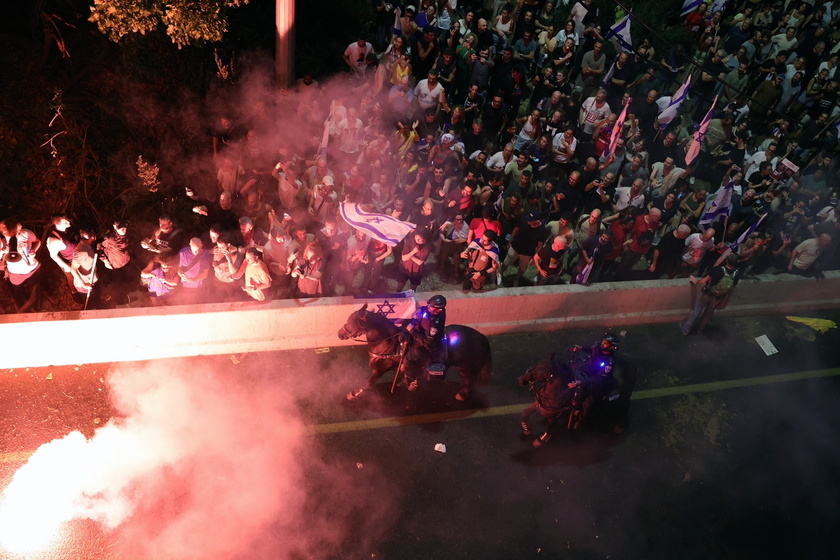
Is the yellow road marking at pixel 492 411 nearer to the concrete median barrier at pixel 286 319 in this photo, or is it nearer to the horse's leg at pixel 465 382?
the horse's leg at pixel 465 382

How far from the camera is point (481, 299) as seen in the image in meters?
9.57

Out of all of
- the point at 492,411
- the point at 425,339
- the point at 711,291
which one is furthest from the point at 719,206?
the point at 425,339

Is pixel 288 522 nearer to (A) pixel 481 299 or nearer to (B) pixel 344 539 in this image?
(B) pixel 344 539

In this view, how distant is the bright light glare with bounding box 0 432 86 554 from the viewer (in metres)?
6.79

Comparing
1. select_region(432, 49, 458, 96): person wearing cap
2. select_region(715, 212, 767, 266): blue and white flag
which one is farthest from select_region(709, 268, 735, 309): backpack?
select_region(432, 49, 458, 96): person wearing cap

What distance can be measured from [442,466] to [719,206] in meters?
7.43

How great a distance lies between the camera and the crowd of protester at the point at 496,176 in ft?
29.3

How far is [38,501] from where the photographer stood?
7078 millimetres

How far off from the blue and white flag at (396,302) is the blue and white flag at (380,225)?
0.80 meters

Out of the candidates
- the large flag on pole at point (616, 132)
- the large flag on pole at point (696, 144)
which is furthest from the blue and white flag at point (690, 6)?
the large flag on pole at point (616, 132)

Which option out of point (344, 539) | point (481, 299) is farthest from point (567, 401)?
point (344, 539)

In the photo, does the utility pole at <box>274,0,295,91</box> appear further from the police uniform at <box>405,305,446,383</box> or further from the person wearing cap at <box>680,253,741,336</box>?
the person wearing cap at <box>680,253,741,336</box>

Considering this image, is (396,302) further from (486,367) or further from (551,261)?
(551,261)

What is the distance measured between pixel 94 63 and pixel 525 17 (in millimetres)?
9017
